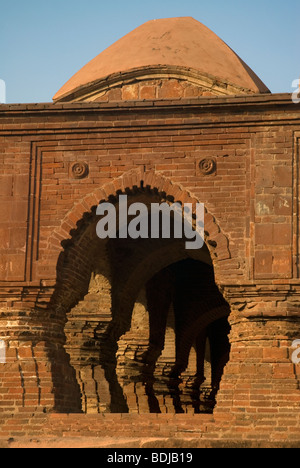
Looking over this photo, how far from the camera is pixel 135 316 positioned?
13.4m

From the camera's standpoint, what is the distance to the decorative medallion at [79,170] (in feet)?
32.6

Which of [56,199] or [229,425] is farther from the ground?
[56,199]

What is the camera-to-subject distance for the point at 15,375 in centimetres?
935

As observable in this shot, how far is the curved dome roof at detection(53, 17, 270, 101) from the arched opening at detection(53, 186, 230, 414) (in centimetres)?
227

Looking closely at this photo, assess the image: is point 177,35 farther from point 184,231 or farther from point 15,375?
point 15,375

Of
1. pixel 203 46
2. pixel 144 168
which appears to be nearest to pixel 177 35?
pixel 203 46

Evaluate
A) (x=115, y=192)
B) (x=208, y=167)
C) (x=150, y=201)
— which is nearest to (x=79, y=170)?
(x=115, y=192)

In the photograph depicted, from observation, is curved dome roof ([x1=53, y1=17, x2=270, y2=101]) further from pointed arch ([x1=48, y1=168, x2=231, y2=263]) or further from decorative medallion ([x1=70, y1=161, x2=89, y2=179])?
pointed arch ([x1=48, y1=168, x2=231, y2=263])

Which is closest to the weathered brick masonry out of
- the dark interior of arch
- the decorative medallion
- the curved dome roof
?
the decorative medallion

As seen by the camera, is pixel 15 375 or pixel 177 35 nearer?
pixel 15 375

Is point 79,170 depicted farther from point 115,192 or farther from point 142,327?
point 142,327

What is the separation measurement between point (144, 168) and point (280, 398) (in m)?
2.73

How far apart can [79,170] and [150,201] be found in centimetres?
83
